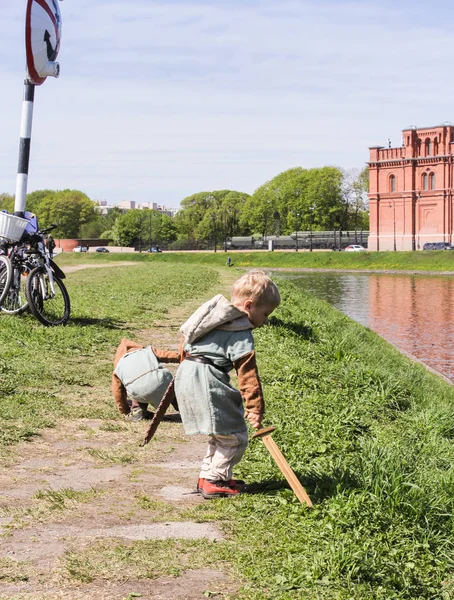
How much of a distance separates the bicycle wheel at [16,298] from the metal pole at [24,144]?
90 cm

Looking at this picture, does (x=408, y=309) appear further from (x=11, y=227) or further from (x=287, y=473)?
(x=287, y=473)

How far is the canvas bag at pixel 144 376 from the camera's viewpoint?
568cm

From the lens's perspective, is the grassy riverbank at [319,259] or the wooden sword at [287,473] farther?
the grassy riverbank at [319,259]

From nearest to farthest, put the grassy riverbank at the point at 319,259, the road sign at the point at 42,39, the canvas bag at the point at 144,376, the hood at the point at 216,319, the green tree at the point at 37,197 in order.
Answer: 1. the hood at the point at 216,319
2. the canvas bag at the point at 144,376
3. the road sign at the point at 42,39
4. the grassy riverbank at the point at 319,259
5. the green tree at the point at 37,197

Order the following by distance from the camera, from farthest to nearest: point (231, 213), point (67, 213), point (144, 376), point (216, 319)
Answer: point (67, 213) → point (231, 213) → point (144, 376) → point (216, 319)

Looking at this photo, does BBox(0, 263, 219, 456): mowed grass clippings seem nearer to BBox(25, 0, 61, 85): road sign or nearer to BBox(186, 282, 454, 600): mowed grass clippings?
BBox(186, 282, 454, 600): mowed grass clippings

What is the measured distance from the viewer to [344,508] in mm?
4000

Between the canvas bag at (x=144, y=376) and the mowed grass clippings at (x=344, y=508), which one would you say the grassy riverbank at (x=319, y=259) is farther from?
the canvas bag at (x=144, y=376)

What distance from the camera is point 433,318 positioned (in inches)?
1022

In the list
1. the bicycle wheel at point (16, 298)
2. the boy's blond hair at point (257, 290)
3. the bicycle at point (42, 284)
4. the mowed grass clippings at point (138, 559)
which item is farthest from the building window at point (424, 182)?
the mowed grass clippings at point (138, 559)

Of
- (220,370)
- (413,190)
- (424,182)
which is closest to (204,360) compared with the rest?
(220,370)

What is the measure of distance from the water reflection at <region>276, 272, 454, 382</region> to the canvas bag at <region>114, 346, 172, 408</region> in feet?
32.1

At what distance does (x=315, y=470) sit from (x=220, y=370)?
3.15ft

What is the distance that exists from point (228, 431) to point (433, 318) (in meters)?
22.8
